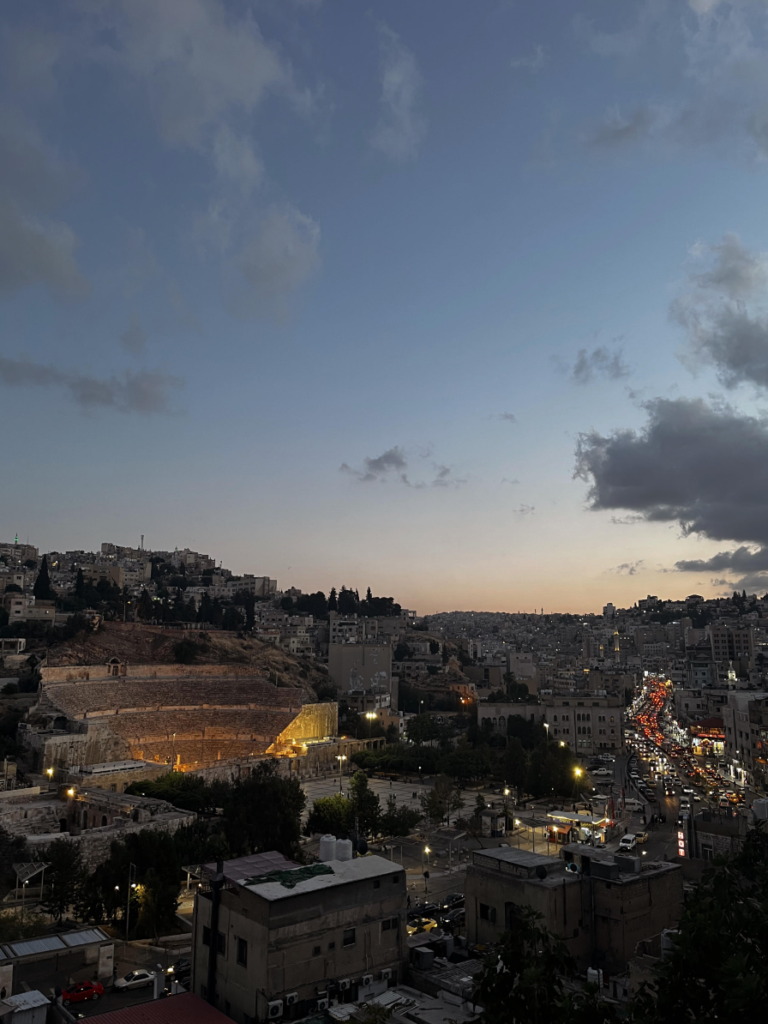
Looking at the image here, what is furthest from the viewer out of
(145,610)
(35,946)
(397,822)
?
(145,610)

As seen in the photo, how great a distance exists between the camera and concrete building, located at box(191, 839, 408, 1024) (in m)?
14.0

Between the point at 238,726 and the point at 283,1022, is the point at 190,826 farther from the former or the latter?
the point at 238,726

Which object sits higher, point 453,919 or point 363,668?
point 363,668

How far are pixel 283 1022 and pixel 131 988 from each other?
643 cm

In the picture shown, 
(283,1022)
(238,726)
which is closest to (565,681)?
(238,726)

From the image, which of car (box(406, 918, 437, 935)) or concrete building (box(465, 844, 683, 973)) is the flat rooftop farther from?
car (box(406, 918, 437, 935))

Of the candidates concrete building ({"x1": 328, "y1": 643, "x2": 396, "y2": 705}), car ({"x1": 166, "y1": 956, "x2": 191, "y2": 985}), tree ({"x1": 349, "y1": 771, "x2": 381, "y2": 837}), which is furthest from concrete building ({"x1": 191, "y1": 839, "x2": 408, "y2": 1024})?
concrete building ({"x1": 328, "y1": 643, "x2": 396, "y2": 705})

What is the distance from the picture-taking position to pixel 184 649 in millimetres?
71625

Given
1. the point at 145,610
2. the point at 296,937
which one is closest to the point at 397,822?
the point at 296,937

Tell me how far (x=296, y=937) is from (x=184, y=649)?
6016 centimetres

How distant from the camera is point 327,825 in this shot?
33969 millimetres

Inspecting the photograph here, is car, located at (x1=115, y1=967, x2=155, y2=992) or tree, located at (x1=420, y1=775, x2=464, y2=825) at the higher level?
car, located at (x1=115, y1=967, x2=155, y2=992)

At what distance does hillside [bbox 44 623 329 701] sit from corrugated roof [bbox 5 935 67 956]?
43680mm

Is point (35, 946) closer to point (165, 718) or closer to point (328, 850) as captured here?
point (328, 850)
